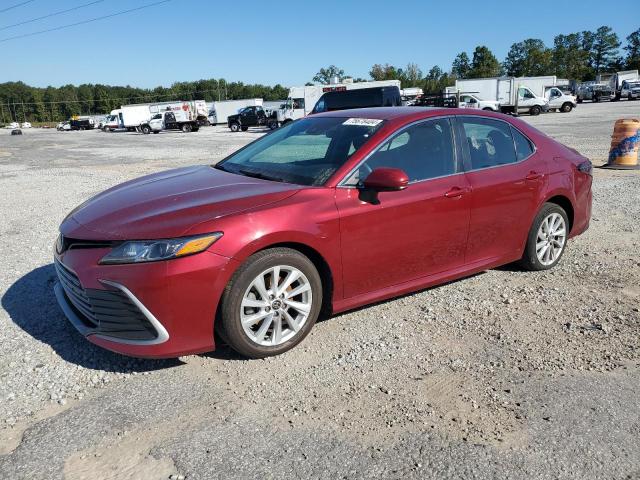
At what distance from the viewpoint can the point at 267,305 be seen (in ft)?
10.9

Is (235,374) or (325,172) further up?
(325,172)

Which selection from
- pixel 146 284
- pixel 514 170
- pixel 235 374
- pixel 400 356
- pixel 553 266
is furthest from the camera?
pixel 553 266

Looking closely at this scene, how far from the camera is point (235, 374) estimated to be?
10.8ft


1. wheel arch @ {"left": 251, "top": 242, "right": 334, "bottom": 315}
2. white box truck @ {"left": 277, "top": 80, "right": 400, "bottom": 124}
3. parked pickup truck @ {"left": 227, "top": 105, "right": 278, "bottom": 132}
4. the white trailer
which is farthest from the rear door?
the white trailer

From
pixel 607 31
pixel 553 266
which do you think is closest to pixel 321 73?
pixel 607 31

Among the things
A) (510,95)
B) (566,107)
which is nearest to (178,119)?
(510,95)

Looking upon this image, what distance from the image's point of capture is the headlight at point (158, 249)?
9.91 feet

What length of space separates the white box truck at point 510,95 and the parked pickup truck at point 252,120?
580 inches

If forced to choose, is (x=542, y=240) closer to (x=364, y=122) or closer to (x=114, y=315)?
(x=364, y=122)

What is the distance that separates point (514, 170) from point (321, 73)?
443 feet

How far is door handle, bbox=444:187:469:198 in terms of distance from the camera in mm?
4027

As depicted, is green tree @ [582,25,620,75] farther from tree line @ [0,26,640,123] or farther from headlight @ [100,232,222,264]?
headlight @ [100,232,222,264]

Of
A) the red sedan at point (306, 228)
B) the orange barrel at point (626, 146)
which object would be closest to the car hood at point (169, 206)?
the red sedan at point (306, 228)

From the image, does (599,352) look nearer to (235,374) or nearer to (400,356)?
(400,356)
